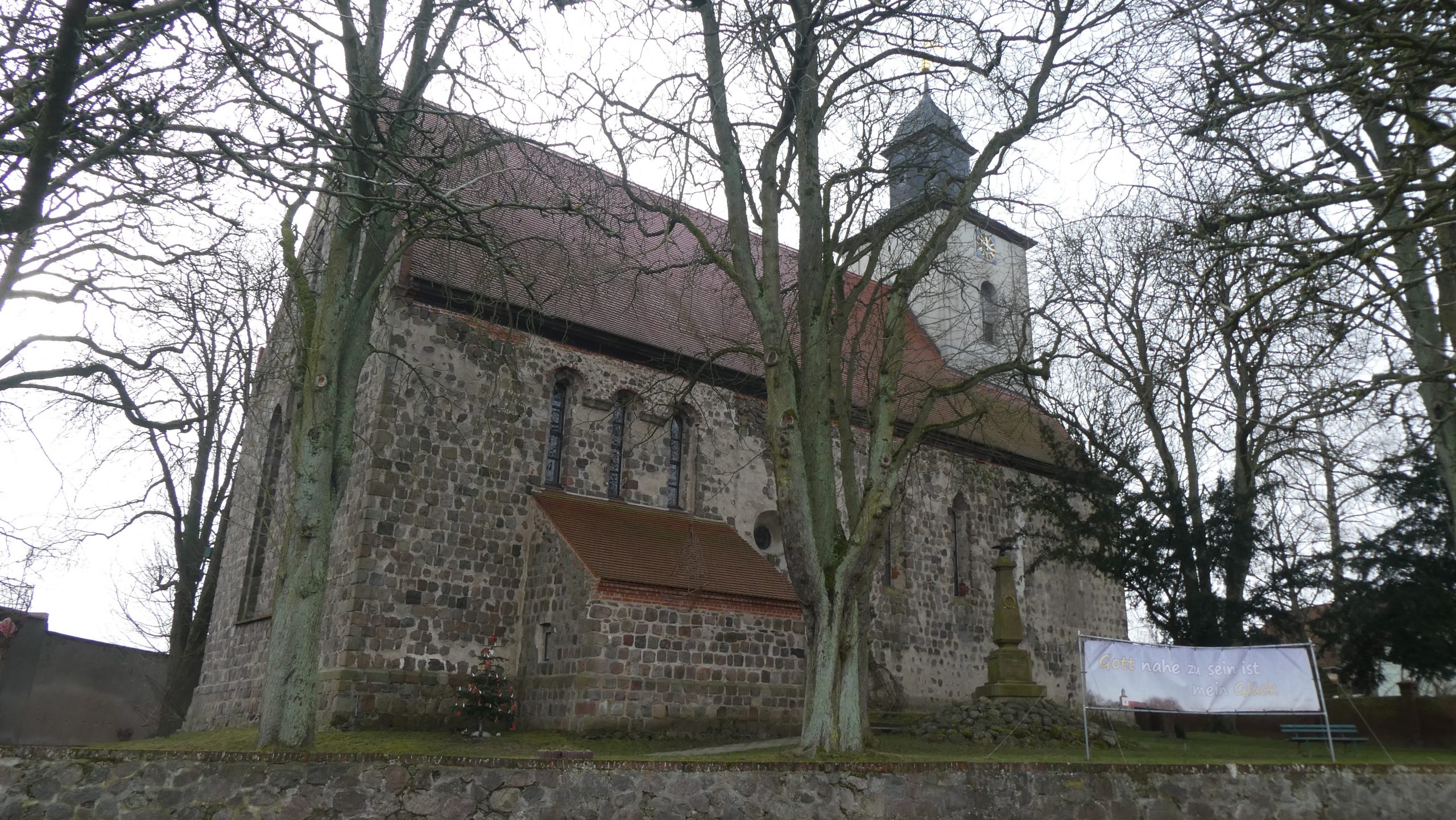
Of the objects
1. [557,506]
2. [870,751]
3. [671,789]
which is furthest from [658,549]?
[671,789]

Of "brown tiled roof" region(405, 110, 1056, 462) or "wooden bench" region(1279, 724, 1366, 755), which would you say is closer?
"brown tiled roof" region(405, 110, 1056, 462)

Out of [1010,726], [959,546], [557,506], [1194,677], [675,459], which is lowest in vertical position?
[1010,726]

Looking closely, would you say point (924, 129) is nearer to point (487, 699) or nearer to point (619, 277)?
point (619, 277)

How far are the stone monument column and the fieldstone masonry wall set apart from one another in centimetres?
340

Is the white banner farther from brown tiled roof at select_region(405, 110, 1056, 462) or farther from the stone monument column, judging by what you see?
the stone monument column

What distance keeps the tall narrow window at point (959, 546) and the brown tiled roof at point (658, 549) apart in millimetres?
6502

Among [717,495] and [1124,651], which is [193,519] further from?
[1124,651]

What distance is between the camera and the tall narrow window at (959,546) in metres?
21.2

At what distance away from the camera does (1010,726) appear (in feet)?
46.3

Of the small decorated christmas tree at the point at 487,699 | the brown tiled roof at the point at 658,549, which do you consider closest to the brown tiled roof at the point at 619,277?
A: the brown tiled roof at the point at 658,549

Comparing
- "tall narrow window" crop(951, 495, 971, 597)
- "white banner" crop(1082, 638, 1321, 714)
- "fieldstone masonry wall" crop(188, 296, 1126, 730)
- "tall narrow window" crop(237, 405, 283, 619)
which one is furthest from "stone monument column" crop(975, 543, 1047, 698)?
"tall narrow window" crop(237, 405, 283, 619)

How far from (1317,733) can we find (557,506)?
1148 centimetres

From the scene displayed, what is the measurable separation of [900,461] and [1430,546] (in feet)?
33.0

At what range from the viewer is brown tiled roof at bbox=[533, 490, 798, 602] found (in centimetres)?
1373
